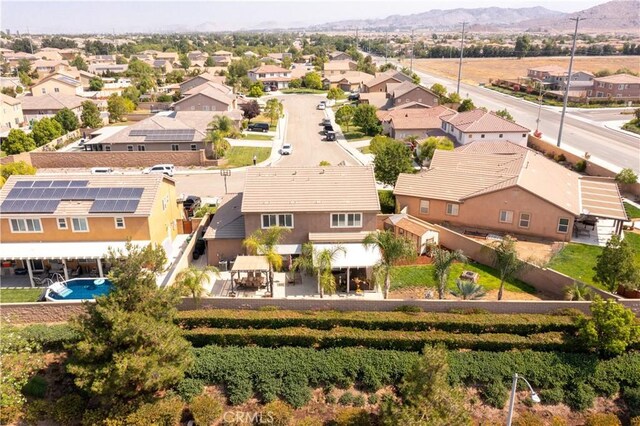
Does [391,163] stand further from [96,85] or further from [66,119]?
[96,85]

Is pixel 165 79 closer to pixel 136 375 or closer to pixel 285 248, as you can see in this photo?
pixel 285 248

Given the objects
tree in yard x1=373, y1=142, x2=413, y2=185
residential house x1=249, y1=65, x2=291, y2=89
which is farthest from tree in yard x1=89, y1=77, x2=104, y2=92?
tree in yard x1=373, y1=142, x2=413, y2=185

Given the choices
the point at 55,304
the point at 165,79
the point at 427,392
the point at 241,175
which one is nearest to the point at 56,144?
the point at 241,175

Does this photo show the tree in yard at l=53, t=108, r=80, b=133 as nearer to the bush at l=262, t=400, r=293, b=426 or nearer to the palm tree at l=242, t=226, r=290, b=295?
the palm tree at l=242, t=226, r=290, b=295

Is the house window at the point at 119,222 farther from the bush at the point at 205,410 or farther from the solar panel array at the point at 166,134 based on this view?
the solar panel array at the point at 166,134

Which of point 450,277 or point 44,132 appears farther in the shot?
point 44,132

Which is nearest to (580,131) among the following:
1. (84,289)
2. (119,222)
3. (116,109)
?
(119,222)
